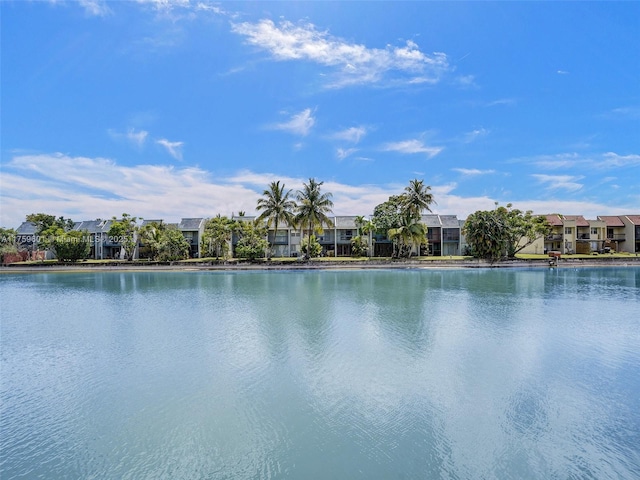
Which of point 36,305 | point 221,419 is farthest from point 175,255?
point 221,419

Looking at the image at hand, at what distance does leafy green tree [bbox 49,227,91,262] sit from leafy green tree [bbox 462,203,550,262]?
2289 inches

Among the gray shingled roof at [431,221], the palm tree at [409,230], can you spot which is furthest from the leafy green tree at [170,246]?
the gray shingled roof at [431,221]

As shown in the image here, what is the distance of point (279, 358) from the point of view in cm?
1377

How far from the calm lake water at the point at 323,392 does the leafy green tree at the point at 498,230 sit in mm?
29572

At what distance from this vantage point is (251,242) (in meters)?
53.7

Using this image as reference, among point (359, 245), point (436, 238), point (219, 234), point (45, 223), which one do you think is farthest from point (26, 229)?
point (436, 238)

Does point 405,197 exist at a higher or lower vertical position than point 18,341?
higher

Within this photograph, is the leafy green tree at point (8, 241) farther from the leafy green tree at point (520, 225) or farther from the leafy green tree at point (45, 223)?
the leafy green tree at point (520, 225)

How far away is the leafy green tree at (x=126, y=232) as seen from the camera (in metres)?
58.8

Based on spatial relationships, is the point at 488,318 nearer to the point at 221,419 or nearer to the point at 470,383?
the point at 470,383

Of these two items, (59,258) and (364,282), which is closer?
(364,282)

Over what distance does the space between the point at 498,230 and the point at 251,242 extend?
112 feet

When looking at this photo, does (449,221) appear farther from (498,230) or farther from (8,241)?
(8,241)

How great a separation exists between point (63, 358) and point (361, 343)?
452 inches
